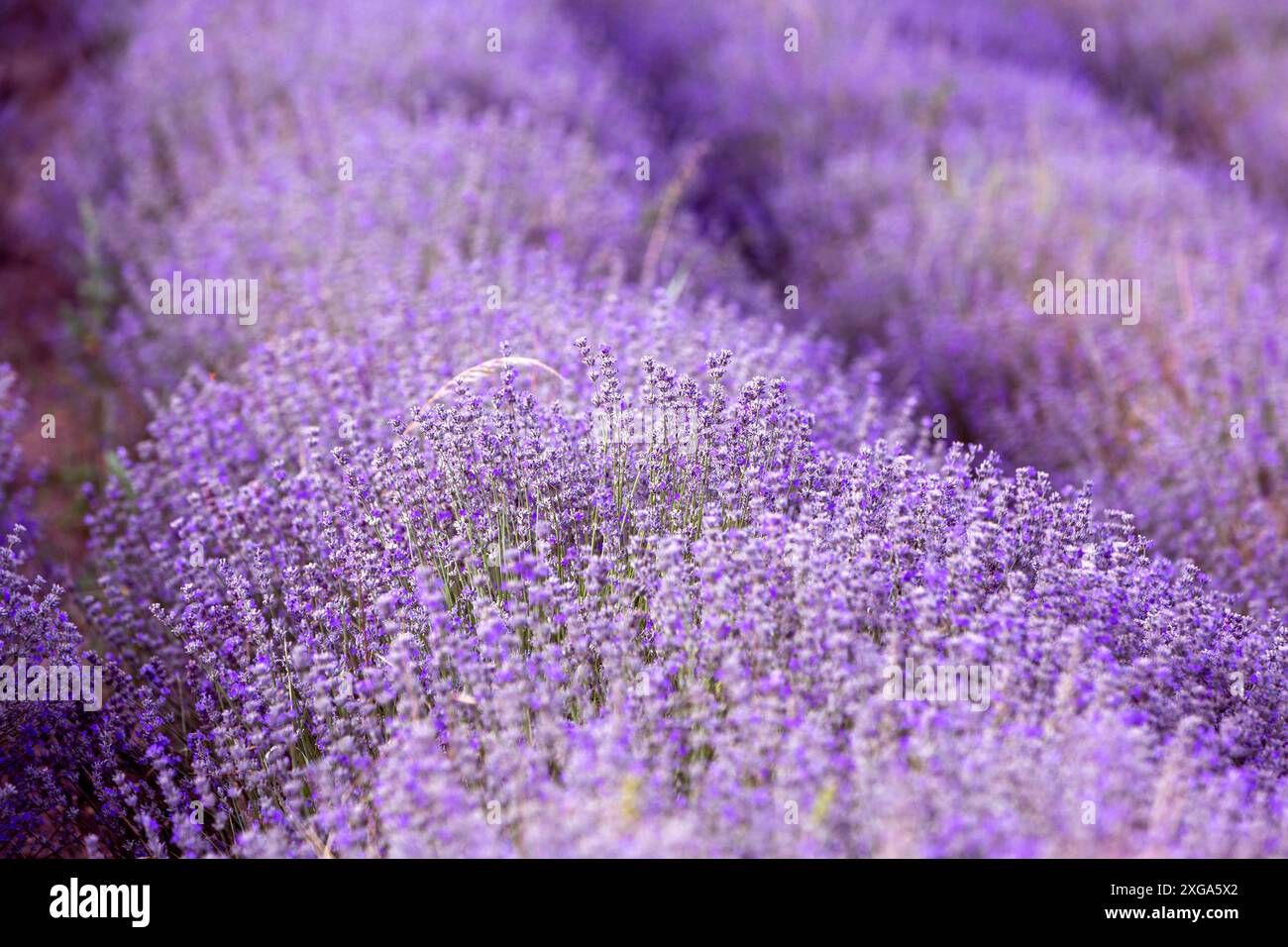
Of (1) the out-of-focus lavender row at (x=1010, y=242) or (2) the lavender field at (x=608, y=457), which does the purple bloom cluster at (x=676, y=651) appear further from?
(1) the out-of-focus lavender row at (x=1010, y=242)

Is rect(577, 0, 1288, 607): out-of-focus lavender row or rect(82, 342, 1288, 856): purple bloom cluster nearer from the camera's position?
rect(82, 342, 1288, 856): purple bloom cluster

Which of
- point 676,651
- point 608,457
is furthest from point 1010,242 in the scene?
point 676,651

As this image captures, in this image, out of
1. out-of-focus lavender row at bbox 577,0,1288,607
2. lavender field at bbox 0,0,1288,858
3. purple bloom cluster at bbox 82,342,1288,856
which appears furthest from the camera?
out-of-focus lavender row at bbox 577,0,1288,607

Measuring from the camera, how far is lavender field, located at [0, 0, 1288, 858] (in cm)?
210

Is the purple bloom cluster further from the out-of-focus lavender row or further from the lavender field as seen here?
the out-of-focus lavender row

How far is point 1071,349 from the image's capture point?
15.9ft

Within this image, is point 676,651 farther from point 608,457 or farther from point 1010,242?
point 1010,242

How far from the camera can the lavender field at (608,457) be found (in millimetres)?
2098

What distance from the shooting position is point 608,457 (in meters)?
2.90

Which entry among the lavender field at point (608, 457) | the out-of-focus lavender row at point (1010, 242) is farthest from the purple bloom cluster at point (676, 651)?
the out-of-focus lavender row at point (1010, 242)

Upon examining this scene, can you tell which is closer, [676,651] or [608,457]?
[676,651]

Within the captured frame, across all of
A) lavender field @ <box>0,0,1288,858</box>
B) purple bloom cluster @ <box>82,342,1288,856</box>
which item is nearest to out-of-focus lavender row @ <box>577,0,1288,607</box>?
lavender field @ <box>0,0,1288,858</box>

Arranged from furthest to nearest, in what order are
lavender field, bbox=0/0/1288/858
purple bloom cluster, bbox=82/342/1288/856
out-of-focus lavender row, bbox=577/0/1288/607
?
out-of-focus lavender row, bbox=577/0/1288/607
lavender field, bbox=0/0/1288/858
purple bloom cluster, bbox=82/342/1288/856

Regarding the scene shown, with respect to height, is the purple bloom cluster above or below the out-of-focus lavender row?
below
